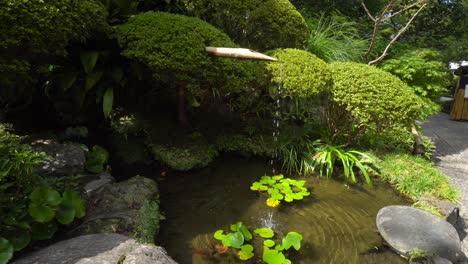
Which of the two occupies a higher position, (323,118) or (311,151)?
(323,118)

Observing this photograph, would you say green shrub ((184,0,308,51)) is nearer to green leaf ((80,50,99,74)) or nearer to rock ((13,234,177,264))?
green leaf ((80,50,99,74))

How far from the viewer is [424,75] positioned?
20.1ft

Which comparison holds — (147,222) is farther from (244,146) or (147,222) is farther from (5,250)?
(244,146)

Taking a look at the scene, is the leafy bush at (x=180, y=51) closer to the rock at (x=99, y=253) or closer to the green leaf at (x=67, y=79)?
the green leaf at (x=67, y=79)

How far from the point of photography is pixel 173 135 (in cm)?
496

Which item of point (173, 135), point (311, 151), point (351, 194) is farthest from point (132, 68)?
point (351, 194)

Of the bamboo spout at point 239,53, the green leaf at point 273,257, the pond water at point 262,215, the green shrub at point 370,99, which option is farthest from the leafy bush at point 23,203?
the green shrub at point 370,99

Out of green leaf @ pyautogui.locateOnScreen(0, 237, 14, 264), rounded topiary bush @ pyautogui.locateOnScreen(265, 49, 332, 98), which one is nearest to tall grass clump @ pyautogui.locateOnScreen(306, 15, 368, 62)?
rounded topiary bush @ pyautogui.locateOnScreen(265, 49, 332, 98)

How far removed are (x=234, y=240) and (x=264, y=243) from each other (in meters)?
0.34

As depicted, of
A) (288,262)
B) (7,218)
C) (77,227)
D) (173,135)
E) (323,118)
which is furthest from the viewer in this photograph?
(323,118)

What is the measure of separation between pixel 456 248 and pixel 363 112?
83.7 inches

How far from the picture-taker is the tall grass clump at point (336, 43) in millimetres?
6578

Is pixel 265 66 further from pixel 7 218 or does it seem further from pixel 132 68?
pixel 7 218

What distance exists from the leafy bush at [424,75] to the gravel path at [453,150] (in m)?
0.97
